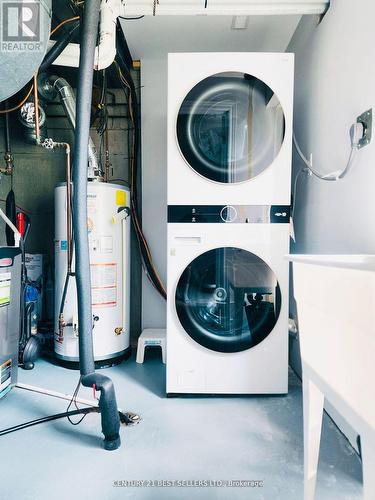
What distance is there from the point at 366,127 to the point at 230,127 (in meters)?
0.65

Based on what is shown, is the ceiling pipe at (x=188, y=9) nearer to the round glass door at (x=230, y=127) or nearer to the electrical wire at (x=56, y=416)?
the round glass door at (x=230, y=127)

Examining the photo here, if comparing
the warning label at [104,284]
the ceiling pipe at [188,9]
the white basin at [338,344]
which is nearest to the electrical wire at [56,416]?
the warning label at [104,284]

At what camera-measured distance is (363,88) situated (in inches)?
44.3

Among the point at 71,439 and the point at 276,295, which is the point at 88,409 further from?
the point at 276,295

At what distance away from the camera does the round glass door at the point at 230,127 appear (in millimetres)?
1479

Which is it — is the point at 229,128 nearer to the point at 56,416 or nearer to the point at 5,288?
the point at 5,288

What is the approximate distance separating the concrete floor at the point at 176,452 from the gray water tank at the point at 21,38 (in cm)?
156

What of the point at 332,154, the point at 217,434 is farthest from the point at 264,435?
the point at 332,154

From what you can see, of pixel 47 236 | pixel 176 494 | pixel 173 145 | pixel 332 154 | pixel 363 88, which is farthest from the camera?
pixel 47 236

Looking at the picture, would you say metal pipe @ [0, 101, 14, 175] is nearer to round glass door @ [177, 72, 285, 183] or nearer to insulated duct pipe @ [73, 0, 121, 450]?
insulated duct pipe @ [73, 0, 121, 450]

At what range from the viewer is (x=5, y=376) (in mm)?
1436

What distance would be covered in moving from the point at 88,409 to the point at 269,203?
1.33m

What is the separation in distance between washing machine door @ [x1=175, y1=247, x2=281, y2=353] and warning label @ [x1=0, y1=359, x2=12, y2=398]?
3.00 feet

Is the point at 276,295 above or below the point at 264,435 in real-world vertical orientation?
above
